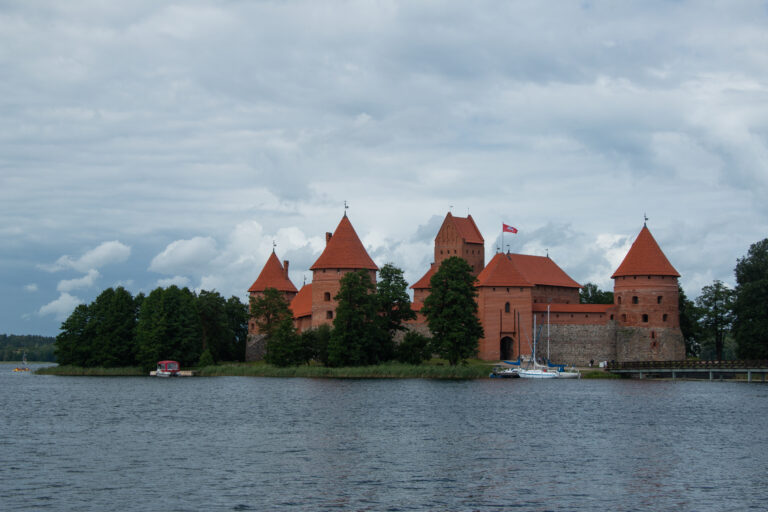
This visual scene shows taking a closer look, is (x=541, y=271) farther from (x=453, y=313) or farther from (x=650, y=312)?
(x=453, y=313)

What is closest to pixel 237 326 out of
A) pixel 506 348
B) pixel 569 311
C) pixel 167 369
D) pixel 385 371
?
pixel 167 369

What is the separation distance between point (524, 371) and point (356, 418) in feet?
93.5

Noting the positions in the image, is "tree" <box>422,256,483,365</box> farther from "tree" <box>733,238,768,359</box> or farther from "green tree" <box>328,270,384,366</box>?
"tree" <box>733,238,768,359</box>

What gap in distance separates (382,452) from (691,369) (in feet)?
117

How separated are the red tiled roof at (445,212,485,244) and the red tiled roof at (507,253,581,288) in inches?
234

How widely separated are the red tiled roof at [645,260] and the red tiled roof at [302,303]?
22558mm

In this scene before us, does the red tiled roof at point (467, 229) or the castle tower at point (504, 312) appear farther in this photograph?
the red tiled roof at point (467, 229)

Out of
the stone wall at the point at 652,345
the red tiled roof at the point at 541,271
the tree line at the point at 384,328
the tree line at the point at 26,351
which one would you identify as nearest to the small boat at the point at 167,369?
the tree line at the point at 384,328

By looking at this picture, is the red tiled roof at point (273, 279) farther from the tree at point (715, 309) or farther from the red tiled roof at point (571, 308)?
the tree at point (715, 309)

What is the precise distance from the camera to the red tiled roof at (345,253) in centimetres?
6062

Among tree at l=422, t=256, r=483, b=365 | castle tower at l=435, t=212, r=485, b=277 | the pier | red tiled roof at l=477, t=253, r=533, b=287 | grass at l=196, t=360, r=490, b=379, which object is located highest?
castle tower at l=435, t=212, r=485, b=277

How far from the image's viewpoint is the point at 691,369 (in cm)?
5281

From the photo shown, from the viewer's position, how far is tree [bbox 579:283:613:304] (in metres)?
78.2

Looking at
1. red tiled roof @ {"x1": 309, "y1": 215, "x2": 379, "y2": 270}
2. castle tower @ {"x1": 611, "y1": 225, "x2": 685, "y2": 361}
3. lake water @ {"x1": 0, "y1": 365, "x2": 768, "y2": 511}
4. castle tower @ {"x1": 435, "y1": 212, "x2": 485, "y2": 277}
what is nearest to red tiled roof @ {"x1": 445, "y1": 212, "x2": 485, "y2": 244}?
castle tower @ {"x1": 435, "y1": 212, "x2": 485, "y2": 277}
